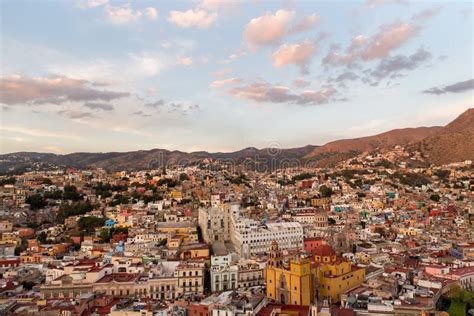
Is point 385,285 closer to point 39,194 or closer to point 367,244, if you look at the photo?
point 367,244

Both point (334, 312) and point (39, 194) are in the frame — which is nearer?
point (334, 312)

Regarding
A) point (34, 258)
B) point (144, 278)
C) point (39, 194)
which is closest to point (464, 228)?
point (144, 278)

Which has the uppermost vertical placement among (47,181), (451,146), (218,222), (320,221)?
(451,146)

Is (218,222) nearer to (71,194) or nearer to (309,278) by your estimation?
(309,278)

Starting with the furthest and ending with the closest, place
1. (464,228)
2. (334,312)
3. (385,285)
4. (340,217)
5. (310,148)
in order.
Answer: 1. (310,148)
2. (340,217)
3. (464,228)
4. (385,285)
5. (334,312)

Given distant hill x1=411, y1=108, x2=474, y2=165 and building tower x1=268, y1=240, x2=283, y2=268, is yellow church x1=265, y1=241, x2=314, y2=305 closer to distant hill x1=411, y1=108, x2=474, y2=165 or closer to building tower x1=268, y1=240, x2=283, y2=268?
building tower x1=268, y1=240, x2=283, y2=268

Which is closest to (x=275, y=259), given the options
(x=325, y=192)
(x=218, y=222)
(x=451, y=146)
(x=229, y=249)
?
(x=229, y=249)

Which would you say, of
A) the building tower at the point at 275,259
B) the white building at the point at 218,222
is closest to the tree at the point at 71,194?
the white building at the point at 218,222

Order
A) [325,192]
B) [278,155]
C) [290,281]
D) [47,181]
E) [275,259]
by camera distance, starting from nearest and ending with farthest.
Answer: [290,281], [275,259], [325,192], [47,181], [278,155]

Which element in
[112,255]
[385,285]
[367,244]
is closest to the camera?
[385,285]
